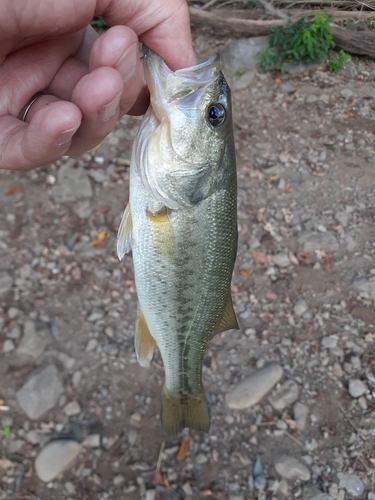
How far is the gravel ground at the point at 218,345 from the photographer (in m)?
3.02

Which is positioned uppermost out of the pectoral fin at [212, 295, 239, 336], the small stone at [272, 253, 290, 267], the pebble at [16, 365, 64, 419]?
the pectoral fin at [212, 295, 239, 336]

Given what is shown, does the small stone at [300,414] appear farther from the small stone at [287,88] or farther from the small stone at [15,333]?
the small stone at [287,88]

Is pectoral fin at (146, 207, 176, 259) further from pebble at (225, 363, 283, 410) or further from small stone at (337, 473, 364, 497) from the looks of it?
small stone at (337, 473, 364, 497)

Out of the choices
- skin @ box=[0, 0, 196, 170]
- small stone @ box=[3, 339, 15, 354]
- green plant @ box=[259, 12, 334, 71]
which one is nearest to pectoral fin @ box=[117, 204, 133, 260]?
Answer: skin @ box=[0, 0, 196, 170]

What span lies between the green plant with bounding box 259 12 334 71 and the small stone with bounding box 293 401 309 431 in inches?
166

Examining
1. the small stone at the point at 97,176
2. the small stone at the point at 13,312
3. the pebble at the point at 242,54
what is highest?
the pebble at the point at 242,54

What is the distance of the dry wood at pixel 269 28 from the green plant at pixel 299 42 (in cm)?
17

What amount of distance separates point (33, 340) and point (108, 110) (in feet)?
7.68

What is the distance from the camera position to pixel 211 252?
1953mm

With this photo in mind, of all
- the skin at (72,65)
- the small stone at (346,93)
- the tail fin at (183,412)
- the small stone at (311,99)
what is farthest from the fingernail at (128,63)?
the small stone at (346,93)

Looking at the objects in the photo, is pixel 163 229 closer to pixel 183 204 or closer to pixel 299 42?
pixel 183 204

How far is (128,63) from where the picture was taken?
168 centimetres

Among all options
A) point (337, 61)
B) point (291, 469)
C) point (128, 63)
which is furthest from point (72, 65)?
point (337, 61)

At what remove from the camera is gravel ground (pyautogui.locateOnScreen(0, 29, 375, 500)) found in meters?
3.02
